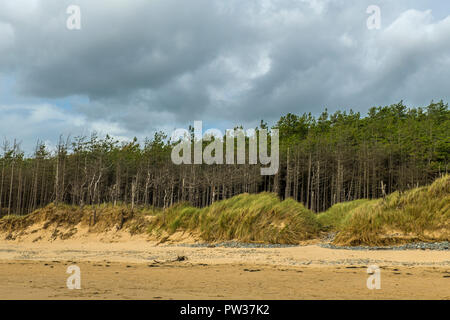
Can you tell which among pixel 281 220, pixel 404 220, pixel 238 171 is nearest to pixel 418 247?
pixel 404 220

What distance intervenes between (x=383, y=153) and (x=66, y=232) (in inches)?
1372

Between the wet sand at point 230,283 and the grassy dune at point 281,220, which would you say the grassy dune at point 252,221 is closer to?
the grassy dune at point 281,220

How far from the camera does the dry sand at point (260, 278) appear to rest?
17.9 ft

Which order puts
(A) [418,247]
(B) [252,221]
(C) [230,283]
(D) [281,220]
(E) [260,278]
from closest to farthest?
(C) [230,283] < (E) [260,278] < (A) [418,247] < (D) [281,220] < (B) [252,221]

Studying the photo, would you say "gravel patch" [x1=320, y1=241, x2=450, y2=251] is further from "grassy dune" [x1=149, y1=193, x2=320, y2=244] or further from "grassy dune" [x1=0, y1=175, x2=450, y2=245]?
"grassy dune" [x1=149, y1=193, x2=320, y2=244]

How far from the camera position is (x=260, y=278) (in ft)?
23.3

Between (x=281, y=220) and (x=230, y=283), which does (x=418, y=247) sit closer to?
(x=281, y=220)

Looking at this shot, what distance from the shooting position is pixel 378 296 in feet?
17.3

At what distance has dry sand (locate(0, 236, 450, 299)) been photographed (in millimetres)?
5445

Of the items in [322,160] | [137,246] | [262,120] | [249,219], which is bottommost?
[137,246]

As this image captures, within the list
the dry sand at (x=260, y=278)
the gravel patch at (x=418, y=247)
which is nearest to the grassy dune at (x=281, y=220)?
the gravel patch at (x=418, y=247)

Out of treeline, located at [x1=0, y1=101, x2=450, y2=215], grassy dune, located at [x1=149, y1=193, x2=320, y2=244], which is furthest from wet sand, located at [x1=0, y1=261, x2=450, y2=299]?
treeline, located at [x1=0, y1=101, x2=450, y2=215]
